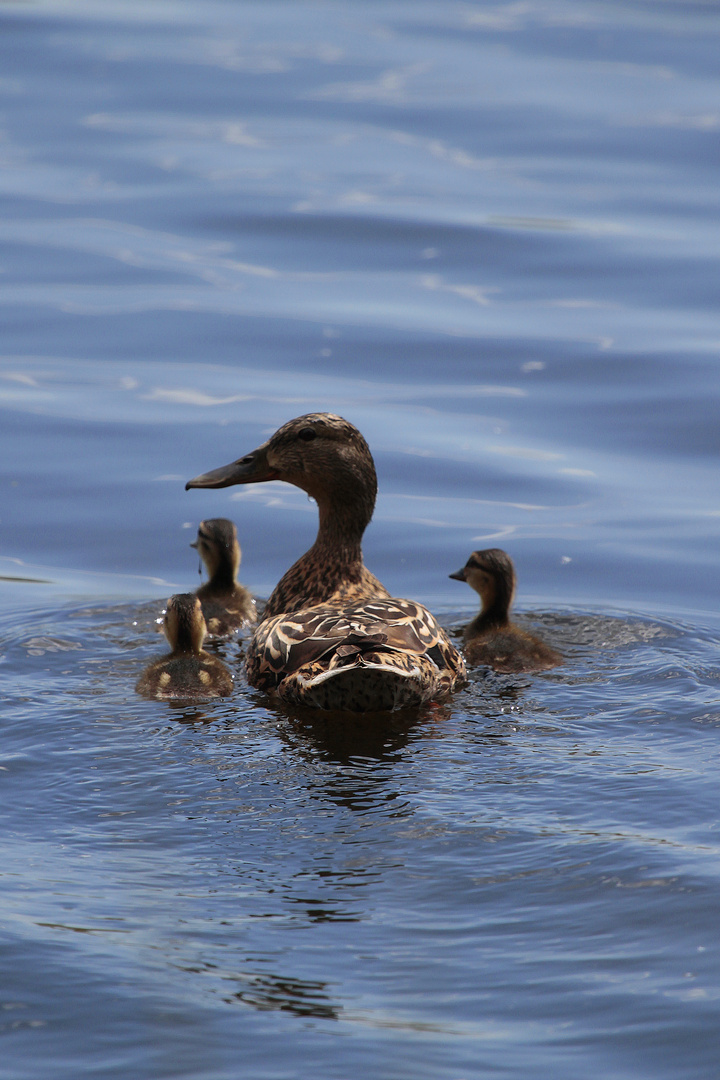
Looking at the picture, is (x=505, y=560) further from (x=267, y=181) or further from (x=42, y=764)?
(x=267, y=181)

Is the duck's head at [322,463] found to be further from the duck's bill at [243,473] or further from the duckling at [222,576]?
the duckling at [222,576]

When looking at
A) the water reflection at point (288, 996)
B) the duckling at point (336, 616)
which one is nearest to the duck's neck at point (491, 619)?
the duckling at point (336, 616)

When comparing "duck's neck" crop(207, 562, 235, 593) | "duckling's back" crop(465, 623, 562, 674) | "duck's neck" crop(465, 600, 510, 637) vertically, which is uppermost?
"duck's neck" crop(207, 562, 235, 593)

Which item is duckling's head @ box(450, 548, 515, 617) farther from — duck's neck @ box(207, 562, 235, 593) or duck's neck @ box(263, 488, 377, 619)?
duck's neck @ box(207, 562, 235, 593)


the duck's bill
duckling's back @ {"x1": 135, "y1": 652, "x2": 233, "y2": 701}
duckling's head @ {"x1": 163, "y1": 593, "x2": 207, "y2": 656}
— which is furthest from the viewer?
the duck's bill

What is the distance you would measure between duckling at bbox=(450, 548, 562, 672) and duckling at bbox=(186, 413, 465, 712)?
0.35 m

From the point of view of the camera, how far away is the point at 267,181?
17156 millimetres

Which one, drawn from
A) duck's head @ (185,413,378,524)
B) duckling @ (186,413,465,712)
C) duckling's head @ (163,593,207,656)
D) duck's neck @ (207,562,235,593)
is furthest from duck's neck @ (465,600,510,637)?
duckling's head @ (163,593,207,656)

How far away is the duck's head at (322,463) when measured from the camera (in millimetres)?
7809

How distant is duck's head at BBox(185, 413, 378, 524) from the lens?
25.6 feet

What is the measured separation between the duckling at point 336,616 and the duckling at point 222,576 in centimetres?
40

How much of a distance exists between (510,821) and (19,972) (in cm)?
173

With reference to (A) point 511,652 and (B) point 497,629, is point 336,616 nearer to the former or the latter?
(A) point 511,652

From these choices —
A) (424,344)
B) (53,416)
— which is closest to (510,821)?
(53,416)
